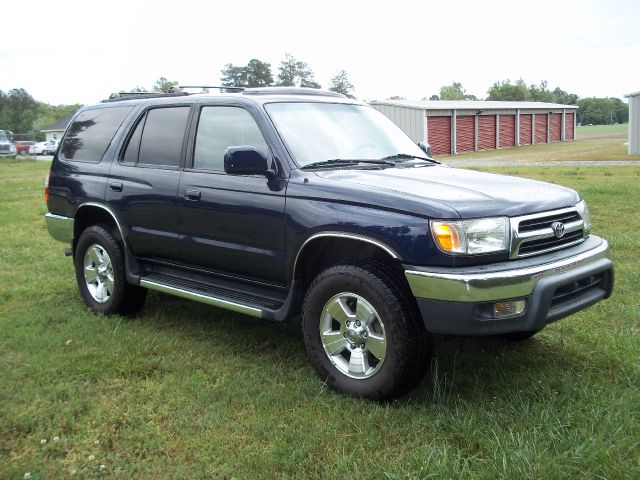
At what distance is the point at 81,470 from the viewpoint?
10.6 ft

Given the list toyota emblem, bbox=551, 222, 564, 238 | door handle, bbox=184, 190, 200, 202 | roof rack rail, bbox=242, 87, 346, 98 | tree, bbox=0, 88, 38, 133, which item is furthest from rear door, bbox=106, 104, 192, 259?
tree, bbox=0, 88, 38, 133

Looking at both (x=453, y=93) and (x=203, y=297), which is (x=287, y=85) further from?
(x=453, y=93)

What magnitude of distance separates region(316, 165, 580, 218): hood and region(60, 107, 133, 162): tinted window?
2442 mm

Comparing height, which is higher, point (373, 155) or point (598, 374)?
point (373, 155)

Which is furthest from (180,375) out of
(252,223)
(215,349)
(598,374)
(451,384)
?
(598,374)

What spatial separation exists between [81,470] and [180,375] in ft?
3.77

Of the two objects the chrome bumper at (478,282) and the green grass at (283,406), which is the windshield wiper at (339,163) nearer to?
A: the chrome bumper at (478,282)

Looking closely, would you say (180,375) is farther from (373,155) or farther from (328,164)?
(373,155)

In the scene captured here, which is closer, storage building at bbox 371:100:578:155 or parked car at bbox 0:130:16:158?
storage building at bbox 371:100:578:155

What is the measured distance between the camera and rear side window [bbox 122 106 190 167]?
507cm

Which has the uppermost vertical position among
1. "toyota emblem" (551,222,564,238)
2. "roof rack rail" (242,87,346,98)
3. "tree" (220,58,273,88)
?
"tree" (220,58,273,88)

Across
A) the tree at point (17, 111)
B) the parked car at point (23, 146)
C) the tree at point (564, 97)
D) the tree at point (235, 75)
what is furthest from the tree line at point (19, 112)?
the tree at point (564, 97)

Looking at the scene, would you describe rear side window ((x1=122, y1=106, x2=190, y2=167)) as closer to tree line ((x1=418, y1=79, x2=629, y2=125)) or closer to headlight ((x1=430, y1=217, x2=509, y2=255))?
headlight ((x1=430, y1=217, x2=509, y2=255))

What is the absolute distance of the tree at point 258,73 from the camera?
73688 mm
